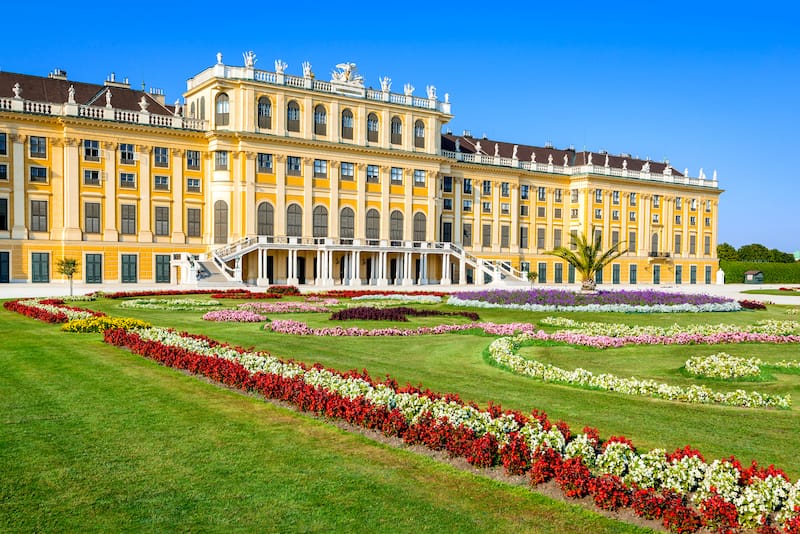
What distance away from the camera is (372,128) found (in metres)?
69.9

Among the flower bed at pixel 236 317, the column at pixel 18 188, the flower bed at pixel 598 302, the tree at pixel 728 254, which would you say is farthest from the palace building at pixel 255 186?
the tree at pixel 728 254

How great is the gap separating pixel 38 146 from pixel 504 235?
47.0 m

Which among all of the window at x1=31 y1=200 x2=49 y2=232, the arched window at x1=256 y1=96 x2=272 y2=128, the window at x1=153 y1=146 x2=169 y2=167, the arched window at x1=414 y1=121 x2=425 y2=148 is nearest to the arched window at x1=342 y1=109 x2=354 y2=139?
the arched window at x1=414 y1=121 x2=425 y2=148

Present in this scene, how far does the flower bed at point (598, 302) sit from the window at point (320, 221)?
31.7 meters

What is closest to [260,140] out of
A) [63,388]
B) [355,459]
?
[63,388]

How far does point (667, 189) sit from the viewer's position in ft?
302

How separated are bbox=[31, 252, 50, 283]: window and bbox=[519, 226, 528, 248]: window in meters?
48.7

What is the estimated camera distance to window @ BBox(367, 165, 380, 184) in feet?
229

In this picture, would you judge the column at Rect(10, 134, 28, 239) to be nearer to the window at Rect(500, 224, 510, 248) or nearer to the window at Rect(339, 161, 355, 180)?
the window at Rect(339, 161, 355, 180)

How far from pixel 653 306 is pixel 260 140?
40.0m

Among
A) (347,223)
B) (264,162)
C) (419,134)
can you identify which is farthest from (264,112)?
(419,134)

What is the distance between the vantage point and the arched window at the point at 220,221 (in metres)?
62.7

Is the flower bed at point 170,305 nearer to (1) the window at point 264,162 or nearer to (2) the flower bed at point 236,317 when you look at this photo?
(2) the flower bed at point 236,317

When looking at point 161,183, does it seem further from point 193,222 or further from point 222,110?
point 222,110
